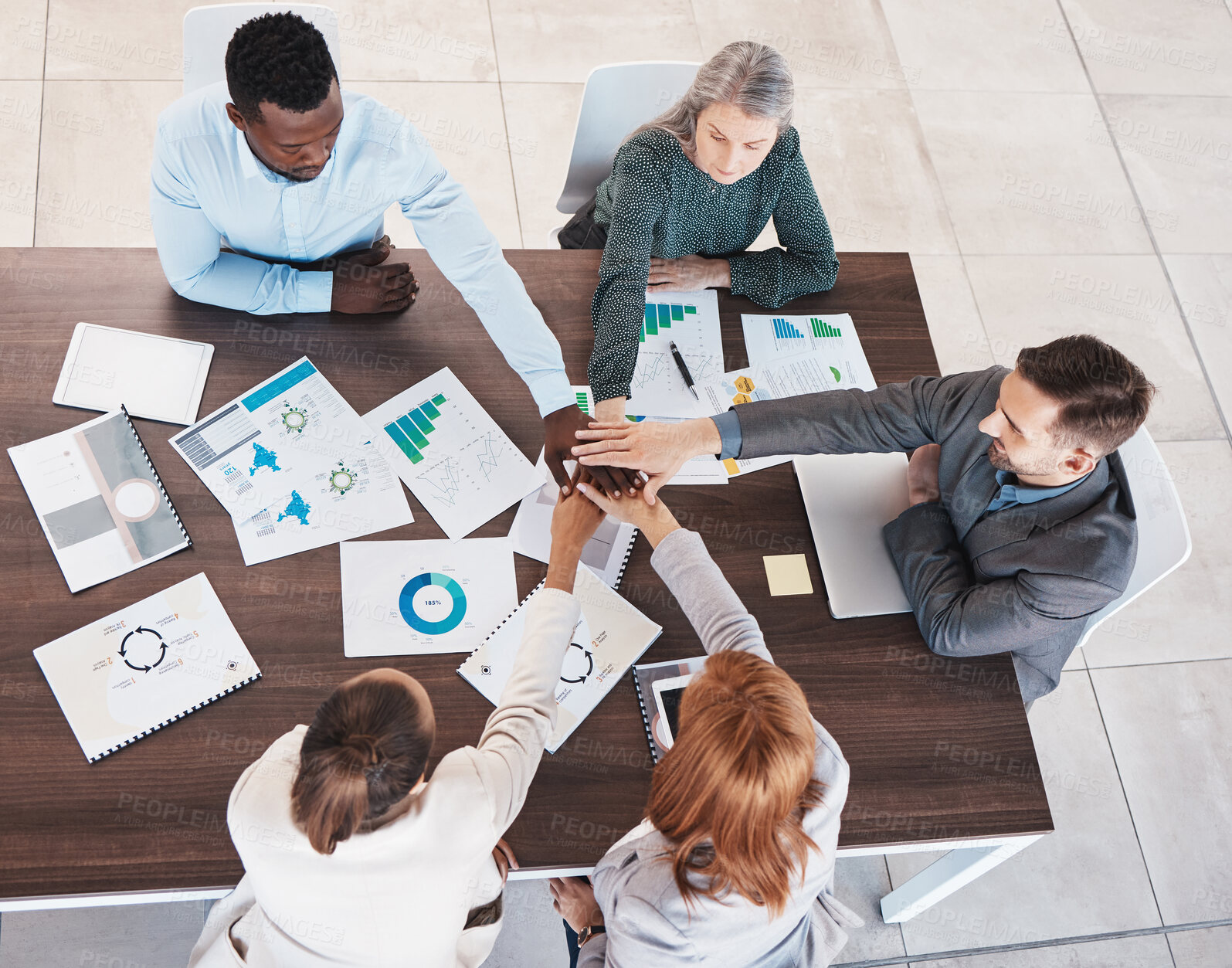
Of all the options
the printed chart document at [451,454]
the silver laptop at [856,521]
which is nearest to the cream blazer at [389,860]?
the printed chart document at [451,454]

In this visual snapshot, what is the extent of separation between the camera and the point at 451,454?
67.0 inches

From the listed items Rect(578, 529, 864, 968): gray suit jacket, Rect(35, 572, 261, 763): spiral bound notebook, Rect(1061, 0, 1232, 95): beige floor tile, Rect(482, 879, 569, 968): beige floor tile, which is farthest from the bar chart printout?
Rect(1061, 0, 1232, 95): beige floor tile

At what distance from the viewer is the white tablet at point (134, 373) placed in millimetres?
1646

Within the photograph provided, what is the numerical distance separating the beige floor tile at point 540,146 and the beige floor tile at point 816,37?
2.15 ft

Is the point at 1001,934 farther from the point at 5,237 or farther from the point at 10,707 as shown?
the point at 5,237

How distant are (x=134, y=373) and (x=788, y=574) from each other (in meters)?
1.22

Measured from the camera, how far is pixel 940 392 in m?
1.75

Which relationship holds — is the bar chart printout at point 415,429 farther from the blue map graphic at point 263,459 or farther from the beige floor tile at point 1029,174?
the beige floor tile at point 1029,174

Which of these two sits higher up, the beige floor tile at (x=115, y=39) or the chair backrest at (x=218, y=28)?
the chair backrest at (x=218, y=28)

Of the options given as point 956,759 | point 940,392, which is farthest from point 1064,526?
point 956,759

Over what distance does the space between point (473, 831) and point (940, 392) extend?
44.4 inches

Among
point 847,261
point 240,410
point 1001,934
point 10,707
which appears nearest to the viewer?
point 10,707

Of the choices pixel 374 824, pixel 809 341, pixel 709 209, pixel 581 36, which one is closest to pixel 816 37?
pixel 581 36

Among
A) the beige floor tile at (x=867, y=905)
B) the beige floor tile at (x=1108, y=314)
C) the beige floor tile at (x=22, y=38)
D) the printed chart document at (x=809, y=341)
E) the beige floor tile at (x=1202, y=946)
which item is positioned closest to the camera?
the printed chart document at (x=809, y=341)
